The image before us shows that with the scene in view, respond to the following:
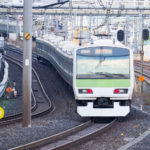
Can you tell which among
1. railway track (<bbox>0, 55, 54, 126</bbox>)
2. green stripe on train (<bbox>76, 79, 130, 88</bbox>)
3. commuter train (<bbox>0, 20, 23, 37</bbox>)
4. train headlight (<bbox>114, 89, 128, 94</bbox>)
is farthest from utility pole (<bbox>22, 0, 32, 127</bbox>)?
commuter train (<bbox>0, 20, 23, 37</bbox>)

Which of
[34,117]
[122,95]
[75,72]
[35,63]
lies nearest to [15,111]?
[34,117]

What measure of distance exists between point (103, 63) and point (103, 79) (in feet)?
2.01

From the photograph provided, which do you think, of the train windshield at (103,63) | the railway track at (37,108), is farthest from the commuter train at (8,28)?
the train windshield at (103,63)

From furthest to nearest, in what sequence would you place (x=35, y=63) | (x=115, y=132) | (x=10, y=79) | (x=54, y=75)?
1. (x=35, y=63)
2. (x=54, y=75)
3. (x=10, y=79)
4. (x=115, y=132)

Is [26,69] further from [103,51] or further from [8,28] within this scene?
[8,28]

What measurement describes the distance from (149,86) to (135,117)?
11.9m

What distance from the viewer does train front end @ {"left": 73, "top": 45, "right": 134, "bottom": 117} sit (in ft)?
47.5

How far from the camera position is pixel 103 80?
14.5 metres

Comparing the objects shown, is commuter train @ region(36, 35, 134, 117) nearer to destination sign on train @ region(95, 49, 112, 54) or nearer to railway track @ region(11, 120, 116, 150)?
destination sign on train @ region(95, 49, 112, 54)

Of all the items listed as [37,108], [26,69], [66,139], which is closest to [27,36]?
[26,69]

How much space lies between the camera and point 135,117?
52.1ft

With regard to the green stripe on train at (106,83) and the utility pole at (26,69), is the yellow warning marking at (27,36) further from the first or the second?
the green stripe on train at (106,83)

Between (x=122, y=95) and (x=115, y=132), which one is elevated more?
(x=122, y=95)

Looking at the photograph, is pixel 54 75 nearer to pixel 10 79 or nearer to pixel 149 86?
pixel 10 79
